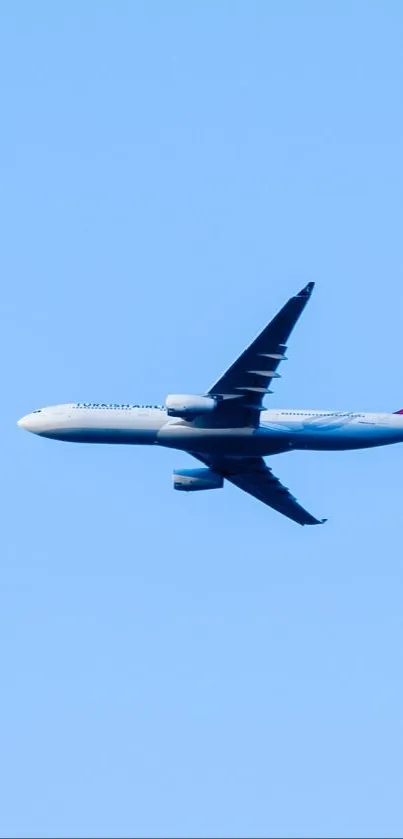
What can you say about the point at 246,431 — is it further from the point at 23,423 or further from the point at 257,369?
the point at 23,423

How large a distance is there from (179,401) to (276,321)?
7.14m

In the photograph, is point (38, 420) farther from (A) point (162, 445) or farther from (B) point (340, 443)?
(B) point (340, 443)

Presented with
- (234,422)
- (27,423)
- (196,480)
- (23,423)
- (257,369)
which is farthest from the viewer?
(196,480)

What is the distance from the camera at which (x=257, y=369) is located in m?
80.3

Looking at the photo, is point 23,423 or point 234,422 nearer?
point 234,422

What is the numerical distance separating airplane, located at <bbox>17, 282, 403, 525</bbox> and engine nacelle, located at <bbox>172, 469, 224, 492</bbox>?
8.84ft

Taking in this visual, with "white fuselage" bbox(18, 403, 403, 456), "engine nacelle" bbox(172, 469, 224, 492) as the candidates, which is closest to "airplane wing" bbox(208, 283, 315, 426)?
"white fuselage" bbox(18, 403, 403, 456)

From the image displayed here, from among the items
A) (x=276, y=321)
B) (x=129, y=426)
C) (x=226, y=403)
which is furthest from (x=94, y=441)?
(x=276, y=321)

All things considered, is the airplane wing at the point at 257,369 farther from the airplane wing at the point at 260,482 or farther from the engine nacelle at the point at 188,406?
the airplane wing at the point at 260,482

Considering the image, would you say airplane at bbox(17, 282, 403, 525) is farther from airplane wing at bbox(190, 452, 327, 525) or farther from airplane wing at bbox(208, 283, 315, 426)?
airplane wing at bbox(190, 452, 327, 525)

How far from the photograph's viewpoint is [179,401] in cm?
8138

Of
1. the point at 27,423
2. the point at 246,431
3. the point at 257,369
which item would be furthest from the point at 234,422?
the point at 27,423

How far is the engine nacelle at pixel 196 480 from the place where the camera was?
9100 centimetres

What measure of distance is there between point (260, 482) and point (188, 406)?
468 inches
